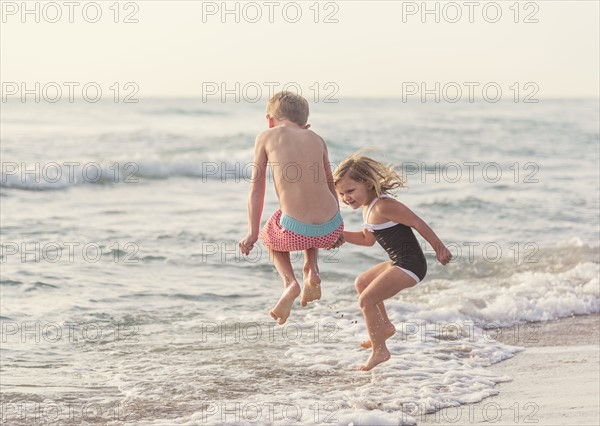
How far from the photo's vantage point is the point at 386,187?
16.5ft

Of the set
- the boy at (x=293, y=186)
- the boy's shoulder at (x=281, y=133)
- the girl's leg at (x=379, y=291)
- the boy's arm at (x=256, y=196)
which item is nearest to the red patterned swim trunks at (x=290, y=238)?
the boy at (x=293, y=186)

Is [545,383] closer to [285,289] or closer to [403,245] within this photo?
[403,245]

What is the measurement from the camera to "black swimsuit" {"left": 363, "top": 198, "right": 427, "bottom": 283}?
205 inches

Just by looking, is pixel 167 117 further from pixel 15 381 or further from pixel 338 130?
pixel 15 381

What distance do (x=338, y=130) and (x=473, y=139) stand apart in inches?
262

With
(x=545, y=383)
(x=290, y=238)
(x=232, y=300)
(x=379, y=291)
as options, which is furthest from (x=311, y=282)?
(x=232, y=300)

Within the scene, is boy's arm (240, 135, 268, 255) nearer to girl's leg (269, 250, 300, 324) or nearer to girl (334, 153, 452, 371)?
girl's leg (269, 250, 300, 324)

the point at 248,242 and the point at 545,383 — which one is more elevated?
the point at 248,242

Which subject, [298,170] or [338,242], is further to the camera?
[338,242]

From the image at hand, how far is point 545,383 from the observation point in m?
7.76

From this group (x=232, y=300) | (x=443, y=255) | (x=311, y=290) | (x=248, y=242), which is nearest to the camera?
(x=248, y=242)

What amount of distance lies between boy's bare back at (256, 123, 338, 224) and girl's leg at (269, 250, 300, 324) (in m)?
0.30

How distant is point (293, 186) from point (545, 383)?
4030 mm

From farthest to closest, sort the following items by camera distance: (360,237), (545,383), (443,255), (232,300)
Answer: (232,300) → (545,383) → (360,237) → (443,255)
